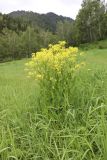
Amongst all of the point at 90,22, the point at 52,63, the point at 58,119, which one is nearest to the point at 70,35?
the point at 90,22

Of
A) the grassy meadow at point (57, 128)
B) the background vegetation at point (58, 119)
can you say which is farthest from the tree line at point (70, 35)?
the grassy meadow at point (57, 128)

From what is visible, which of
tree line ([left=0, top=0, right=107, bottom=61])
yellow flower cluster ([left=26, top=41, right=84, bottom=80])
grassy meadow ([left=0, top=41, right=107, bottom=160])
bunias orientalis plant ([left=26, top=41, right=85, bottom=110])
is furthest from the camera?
tree line ([left=0, top=0, right=107, bottom=61])

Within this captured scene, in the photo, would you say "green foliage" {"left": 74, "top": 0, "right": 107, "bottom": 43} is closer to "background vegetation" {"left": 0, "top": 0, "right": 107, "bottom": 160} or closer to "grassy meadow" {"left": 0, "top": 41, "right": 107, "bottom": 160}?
"background vegetation" {"left": 0, "top": 0, "right": 107, "bottom": 160}

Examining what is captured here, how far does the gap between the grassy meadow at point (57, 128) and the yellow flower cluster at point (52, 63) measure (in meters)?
0.24

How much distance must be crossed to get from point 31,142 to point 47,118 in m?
0.44

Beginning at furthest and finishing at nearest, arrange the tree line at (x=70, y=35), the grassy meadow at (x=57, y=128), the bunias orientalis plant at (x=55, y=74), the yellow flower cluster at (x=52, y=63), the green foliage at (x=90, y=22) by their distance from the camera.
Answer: the tree line at (x=70, y=35), the green foliage at (x=90, y=22), the yellow flower cluster at (x=52, y=63), the bunias orientalis plant at (x=55, y=74), the grassy meadow at (x=57, y=128)

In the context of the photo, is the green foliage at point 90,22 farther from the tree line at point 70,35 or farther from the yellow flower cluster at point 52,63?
the yellow flower cluster at point 52,63

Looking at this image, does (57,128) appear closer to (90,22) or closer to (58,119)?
(58,119)

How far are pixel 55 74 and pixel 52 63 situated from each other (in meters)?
0.15

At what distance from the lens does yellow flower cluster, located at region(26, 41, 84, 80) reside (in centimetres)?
466

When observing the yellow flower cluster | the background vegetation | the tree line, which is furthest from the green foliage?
the yellow flower cluster

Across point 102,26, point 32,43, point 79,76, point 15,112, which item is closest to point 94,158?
point 15,112

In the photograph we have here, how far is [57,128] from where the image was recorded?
425 cm

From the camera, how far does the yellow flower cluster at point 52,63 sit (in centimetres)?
466
